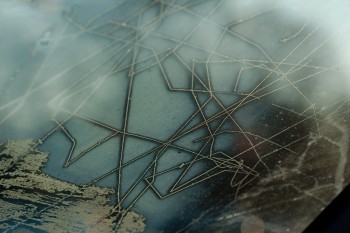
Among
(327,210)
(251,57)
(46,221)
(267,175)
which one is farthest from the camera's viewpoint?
(251,57)

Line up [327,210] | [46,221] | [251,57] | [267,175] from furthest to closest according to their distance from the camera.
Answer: [251,57] → [46,221] → [267,175] → [327,210]

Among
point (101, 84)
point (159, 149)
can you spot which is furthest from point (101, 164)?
point (101, 84)

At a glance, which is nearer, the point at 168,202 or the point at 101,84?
the point at 168,202

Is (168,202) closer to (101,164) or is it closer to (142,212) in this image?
(142,212)

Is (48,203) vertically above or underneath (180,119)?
above

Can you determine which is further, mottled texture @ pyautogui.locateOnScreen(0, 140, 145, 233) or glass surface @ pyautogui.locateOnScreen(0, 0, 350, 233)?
mottled texture @ pyautogui.locateOnScreen(0, 140, 145, 233)

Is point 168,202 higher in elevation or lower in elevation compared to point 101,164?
lower

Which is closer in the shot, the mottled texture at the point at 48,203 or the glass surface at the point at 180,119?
the glass surface at the point at 180,119

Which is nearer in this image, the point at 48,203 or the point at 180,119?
the point at 48,203
